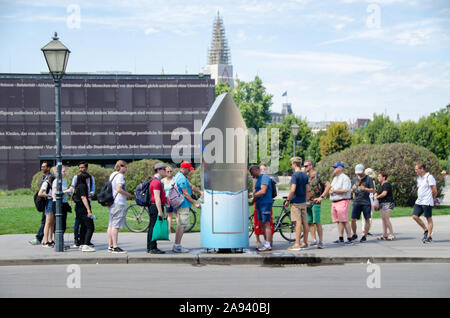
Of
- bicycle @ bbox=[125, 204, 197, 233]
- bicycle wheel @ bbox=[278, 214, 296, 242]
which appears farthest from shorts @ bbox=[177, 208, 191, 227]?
bicycle @ bbox=[125, 204, 197, 233]

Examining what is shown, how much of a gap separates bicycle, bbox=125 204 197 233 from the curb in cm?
516

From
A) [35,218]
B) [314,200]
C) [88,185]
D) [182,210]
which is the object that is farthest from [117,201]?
[35,218]

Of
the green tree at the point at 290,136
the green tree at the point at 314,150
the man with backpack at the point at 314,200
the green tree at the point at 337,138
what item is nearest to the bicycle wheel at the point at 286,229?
the man with backpack at the point at 314,200

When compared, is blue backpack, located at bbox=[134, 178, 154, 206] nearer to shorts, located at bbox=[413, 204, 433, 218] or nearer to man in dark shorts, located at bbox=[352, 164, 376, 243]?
man in dark shorts, located at bbox=[352, 164, 376, 243]

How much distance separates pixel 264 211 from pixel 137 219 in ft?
18.9

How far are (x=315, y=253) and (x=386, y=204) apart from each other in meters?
3.15

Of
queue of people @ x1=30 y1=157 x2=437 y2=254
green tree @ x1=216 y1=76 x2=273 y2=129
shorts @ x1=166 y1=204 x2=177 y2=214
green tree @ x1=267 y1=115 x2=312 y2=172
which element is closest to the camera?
queue of people @ x1=30 y1=157 x2=437 y2=254

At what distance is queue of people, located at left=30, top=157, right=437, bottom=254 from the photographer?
12.2m

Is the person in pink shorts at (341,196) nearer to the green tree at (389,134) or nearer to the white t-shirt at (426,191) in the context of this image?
the white t-shirt at (426,191)

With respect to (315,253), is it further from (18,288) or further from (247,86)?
(247,86)

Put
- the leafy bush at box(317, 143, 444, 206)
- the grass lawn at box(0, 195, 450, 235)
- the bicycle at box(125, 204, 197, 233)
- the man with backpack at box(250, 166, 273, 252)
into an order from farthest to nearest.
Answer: the leafy bush at box(317, 143, 444, 206)
the grass lawn at box(0, 195, 450, 235)
the bicycle at box(125, 204, 197, 233)
the man with backpack at box(250, 166, 273, 252)

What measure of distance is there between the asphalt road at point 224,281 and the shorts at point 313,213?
2.13 meters

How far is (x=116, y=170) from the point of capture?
40.7 feet

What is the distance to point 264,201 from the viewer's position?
12.6m
